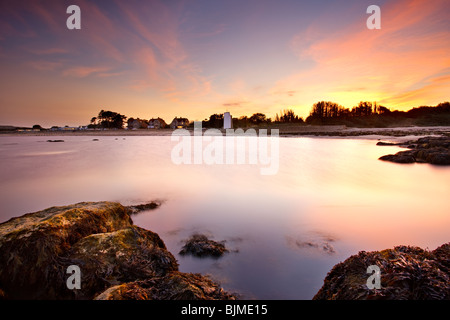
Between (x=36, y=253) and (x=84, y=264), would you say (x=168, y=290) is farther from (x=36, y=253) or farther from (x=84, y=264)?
(x=36, y=253)

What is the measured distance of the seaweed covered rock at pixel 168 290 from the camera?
69.8 inches

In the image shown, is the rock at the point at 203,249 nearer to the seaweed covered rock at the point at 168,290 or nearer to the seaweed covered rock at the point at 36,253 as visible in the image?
the seaweed covered rock at the point at 168,290

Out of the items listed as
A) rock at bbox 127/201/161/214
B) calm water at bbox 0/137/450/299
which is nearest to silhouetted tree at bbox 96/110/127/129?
calm water at bbox 0/137/450/299

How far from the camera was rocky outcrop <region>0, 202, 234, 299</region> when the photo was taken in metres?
2.00

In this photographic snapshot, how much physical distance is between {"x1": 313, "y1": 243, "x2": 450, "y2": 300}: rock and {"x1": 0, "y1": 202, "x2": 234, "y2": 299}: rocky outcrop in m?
1.15

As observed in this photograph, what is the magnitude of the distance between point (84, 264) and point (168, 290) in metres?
1.08

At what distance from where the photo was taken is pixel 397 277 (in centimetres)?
184

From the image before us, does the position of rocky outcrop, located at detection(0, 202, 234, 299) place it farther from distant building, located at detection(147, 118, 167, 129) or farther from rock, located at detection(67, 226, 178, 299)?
distant building, located at detection(147, 118, 167, 129)

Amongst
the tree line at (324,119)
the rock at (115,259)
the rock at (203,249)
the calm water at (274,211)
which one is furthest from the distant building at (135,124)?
the rock at (115,259)

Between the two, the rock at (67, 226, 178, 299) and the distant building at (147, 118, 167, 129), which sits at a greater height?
the distant building at (147, 118, 167, 129)

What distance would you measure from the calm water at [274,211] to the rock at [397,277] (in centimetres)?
94
